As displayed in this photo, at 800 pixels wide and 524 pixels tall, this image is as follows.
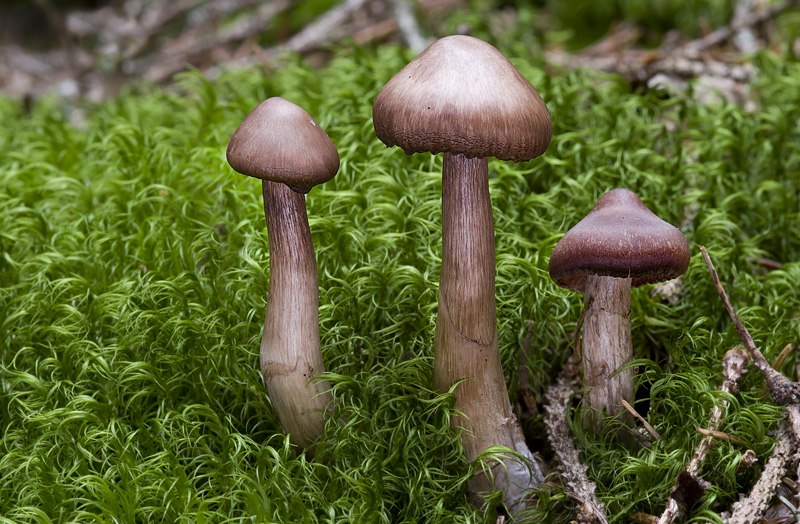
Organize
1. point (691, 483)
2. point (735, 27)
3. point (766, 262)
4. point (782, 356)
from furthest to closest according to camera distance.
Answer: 1. point (735, 27)
2. point (766, 262)
3. point (782, 356)
4. point (691, 483)

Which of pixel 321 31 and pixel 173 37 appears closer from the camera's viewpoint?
pixel 321 31

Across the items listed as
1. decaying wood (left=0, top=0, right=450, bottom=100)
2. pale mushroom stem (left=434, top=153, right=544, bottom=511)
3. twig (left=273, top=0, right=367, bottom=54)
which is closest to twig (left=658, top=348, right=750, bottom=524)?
pale mushroom stem (left=434, top=153, right=544, bottom=511)

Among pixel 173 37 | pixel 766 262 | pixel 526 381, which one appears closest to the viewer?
pixel 526 381

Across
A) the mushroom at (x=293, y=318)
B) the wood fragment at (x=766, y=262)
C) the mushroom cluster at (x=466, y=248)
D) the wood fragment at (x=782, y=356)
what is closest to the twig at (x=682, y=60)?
the wood fragment at (x=766, y=262)

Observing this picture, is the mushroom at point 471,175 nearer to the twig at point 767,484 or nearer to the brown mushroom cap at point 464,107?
the brown mushroom cap at point 464,107

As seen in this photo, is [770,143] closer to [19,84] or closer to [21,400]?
[21,400]

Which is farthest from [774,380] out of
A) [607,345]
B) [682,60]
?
[682,60]

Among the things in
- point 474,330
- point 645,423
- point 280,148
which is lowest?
point 645,423

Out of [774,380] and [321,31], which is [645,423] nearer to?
[774,380]
